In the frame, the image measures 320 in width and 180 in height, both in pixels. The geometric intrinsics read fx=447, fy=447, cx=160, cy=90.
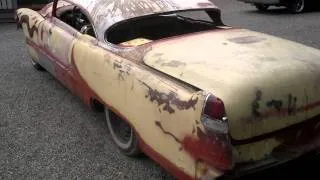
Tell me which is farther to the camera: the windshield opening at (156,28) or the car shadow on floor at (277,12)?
the car shadow on floor at (277,12)

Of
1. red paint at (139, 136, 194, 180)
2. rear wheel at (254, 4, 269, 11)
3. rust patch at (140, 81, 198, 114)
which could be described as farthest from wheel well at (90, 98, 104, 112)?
rear wheel at (254, 4, 269, 11)

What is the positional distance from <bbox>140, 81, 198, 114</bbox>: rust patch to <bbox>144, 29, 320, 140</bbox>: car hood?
0.14m

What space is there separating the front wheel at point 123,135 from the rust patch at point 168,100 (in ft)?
2.11

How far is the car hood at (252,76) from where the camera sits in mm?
2715

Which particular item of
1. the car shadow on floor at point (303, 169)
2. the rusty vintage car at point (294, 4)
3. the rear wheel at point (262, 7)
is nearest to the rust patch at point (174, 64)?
the car shadow on floor at point (303, 169)

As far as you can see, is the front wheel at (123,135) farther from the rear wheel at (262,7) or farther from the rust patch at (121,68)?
the rear wheel at (262,7)

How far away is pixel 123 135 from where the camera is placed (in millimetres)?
3959

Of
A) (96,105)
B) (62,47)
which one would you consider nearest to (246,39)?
(96,105)

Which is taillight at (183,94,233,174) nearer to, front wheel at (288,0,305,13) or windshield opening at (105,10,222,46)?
windshield opening at (105,10,222,46)

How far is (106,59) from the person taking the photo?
12.0ft

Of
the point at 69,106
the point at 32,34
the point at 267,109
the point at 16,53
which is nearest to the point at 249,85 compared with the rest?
the point at 267,109

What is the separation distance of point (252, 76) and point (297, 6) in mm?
9778

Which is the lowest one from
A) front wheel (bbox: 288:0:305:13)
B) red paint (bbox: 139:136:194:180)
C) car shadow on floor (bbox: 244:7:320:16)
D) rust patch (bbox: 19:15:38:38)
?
car shadow on floor (bbox: 244:7:320:16)

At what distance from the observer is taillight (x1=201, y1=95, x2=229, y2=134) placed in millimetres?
2598
